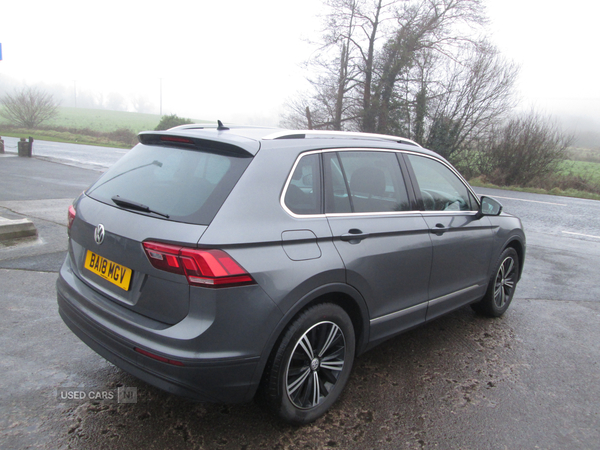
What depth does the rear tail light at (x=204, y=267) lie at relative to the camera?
2225mm

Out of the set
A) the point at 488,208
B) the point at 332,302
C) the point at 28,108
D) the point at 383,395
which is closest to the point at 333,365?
the point at 332,302

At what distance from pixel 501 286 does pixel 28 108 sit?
169ft

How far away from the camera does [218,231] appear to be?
229 cm

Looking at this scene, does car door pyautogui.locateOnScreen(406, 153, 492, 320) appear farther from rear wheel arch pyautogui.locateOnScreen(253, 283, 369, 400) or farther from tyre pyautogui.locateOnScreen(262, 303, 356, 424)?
tyre pyautogui.locateOnScreen(262, 303, 356, 424)

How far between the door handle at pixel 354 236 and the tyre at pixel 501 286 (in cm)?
215

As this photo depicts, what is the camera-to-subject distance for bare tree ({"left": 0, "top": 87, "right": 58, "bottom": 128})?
44.8m

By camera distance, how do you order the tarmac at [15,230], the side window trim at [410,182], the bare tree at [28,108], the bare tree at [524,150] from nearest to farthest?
the side window trim at [410,182]
the tarmac at [15,230]
the bare tree at [524,150]
the bare tree at [28,108]

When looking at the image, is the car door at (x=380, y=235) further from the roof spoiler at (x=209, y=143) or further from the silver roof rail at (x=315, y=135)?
the roof spoiler at (x=209, y=143)

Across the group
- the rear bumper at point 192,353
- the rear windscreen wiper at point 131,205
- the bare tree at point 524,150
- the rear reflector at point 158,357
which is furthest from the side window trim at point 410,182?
the bare tree at point 524,150

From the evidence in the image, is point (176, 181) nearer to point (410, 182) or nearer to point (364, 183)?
point (364, 183)

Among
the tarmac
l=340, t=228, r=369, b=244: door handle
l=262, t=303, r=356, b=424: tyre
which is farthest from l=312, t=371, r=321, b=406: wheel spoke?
the tarmac

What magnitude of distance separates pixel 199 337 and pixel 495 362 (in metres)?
2.65

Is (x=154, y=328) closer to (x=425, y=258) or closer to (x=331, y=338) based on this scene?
(x=331, y=338)

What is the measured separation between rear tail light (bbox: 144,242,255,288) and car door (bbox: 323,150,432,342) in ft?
2.42
